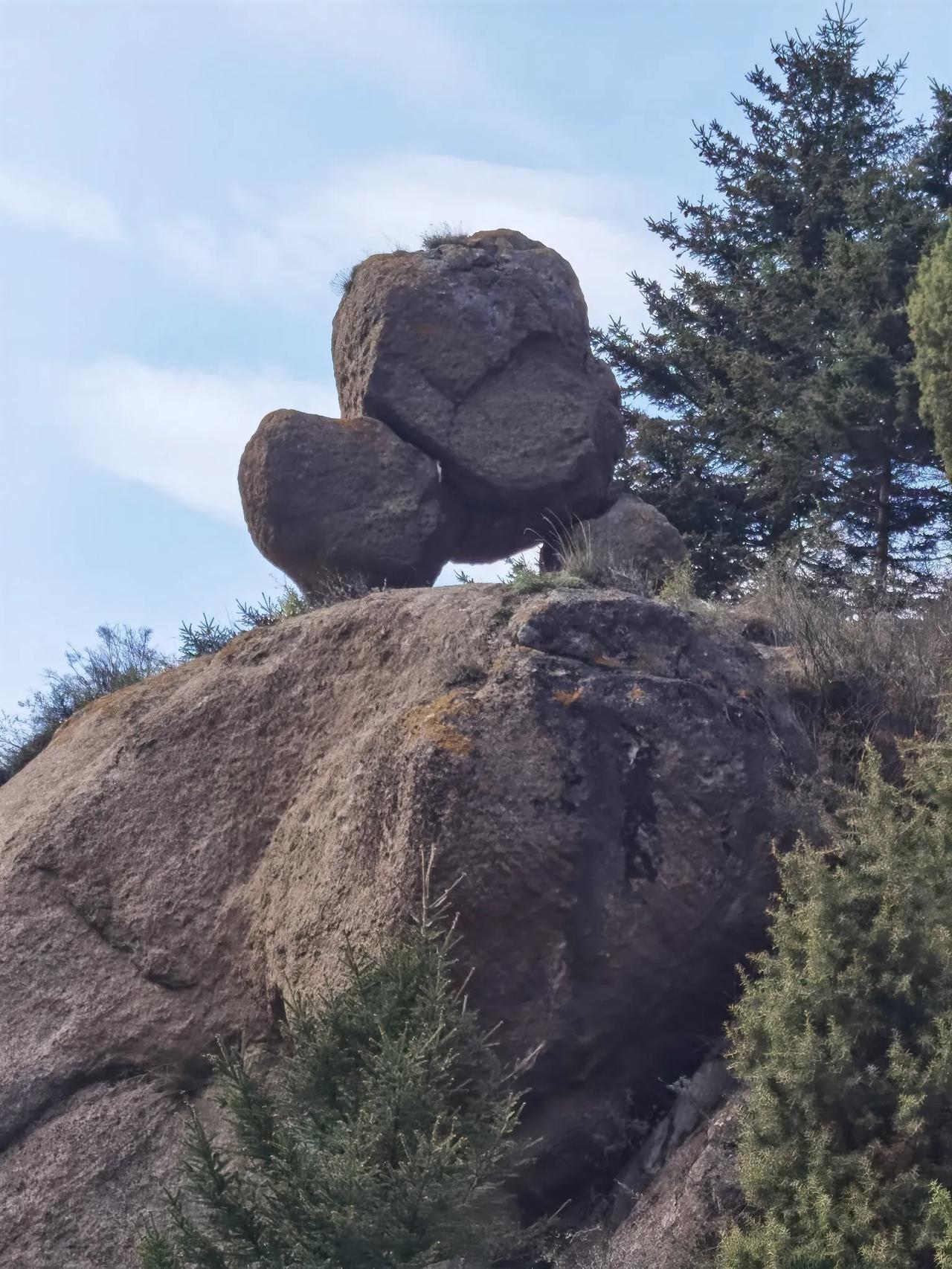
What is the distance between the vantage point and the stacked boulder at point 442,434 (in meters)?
9.70

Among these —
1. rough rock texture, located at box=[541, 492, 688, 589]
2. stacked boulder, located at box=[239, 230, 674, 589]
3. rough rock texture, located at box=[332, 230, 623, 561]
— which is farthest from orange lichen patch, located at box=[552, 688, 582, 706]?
rough rock texture, located at box=[332, 230, 623, 561]

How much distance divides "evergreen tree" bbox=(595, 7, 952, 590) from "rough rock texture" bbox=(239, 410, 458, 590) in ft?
13.5

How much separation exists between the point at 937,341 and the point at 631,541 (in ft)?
9.33

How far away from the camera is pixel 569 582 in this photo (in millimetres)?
8211

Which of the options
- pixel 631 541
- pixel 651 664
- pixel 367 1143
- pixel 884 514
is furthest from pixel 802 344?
pixel 367 1143

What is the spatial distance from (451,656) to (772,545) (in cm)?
768

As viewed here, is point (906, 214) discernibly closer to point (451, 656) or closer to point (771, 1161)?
point (451, 656)

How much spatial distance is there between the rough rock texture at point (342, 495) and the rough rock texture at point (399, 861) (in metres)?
1.19

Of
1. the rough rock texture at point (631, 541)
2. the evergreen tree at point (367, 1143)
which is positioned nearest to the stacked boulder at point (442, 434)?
the rough rock texture at point (631, 541)

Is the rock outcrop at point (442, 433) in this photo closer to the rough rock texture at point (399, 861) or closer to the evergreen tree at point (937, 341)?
the rough rock texture at point (399, 861)

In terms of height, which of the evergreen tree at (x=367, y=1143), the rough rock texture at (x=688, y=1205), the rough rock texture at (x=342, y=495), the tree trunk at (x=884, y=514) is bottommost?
the rough rock texture at (x=688, y=1205)

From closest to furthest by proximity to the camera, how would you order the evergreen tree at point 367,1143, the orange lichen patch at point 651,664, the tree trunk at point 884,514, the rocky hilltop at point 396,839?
the evergreen tree at point 367,1143 → the rocky hilltop at point 396,839 → the orange lichen patch at point 651,664 → the tree trunk at point 884,514

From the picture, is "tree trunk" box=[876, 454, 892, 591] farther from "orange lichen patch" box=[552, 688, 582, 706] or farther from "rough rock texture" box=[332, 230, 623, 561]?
"orange lichen patch" box=[552, 688, 582, 706]

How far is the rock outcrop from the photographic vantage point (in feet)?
31.8
